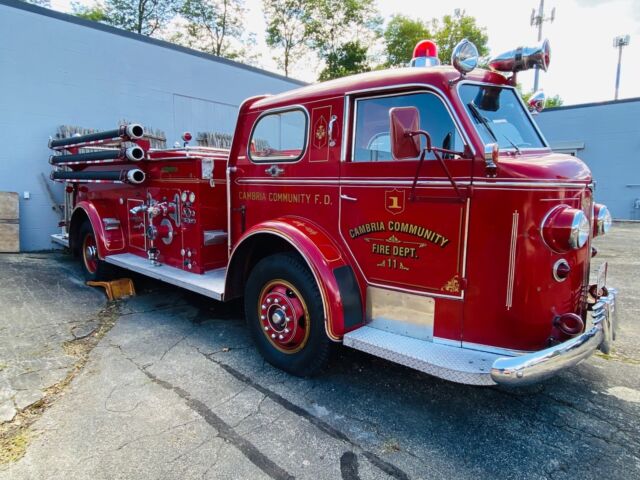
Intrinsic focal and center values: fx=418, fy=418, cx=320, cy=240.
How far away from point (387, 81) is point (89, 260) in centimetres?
499

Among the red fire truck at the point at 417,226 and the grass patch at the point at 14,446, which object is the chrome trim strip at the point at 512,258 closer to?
the red fire truck at the point at 417,226

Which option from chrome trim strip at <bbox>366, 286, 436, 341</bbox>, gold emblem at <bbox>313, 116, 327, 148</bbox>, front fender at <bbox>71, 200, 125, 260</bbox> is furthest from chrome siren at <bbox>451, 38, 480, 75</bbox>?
front fender at <bbox>71, 200, 125, 260</bbox>

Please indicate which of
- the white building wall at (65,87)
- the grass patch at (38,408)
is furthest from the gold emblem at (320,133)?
the white building wall at (65,87)

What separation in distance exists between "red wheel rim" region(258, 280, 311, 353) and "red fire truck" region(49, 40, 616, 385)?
16 mm

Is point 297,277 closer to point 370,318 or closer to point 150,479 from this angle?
point 370,318

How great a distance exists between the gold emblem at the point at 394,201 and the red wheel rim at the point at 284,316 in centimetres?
95

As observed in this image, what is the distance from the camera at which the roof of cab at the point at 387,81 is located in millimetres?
2742

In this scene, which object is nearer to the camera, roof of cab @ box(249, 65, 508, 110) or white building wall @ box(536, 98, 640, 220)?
roof of cab @ box(249, 65, 508, 110)

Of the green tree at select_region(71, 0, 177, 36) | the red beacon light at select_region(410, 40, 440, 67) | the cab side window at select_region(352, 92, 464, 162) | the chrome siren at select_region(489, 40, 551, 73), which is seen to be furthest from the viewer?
the green tree at select_region(71, 0, 177, 36)

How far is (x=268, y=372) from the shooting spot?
344cm

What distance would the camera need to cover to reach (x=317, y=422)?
2762 millimetres

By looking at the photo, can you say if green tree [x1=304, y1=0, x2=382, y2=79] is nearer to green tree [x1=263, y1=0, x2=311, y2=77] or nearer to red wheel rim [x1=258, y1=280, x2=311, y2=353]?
green tree [x1=263, y1=0, x2=311, y2=77]

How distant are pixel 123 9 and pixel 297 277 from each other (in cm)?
2966

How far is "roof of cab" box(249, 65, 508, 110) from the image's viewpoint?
2.74m
